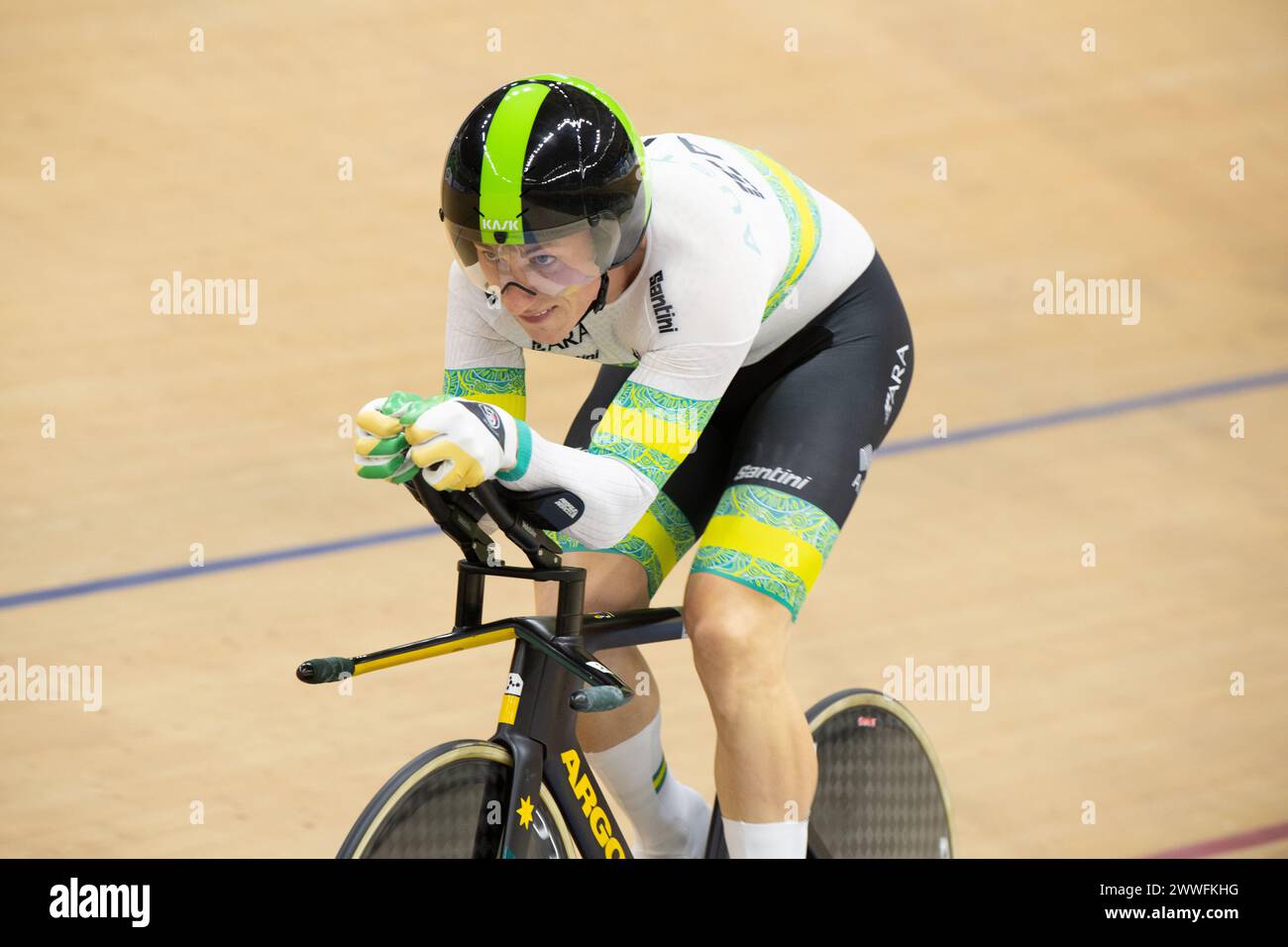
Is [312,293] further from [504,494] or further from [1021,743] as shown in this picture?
[504,494]

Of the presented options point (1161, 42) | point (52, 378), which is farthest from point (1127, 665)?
point (1161, 42)

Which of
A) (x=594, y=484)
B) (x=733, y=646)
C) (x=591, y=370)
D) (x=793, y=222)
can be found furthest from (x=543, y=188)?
(x=591, y=370)

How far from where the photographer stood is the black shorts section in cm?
285

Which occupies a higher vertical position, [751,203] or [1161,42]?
[1161,42]

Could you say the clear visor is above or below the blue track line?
above

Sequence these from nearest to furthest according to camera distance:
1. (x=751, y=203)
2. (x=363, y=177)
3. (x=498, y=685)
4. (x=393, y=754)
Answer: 1. (x=751, y=203)
2. (x=393, y=754)
3. (x=498, y=685)
4. (x=363, y=177)

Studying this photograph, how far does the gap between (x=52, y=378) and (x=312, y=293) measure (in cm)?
86

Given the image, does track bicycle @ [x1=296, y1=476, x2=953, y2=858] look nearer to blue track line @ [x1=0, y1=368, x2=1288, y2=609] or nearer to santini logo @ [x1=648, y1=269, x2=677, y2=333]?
santini logo @ [x1=648, y1=269, x2=677, y2=333]

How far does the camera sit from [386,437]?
2.24 metres

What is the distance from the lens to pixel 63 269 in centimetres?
584

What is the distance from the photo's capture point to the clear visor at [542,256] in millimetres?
2441

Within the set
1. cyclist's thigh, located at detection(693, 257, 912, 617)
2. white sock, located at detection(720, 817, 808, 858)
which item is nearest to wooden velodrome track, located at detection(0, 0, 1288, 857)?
white sock, located at detection(720, 817, 808, 858)
